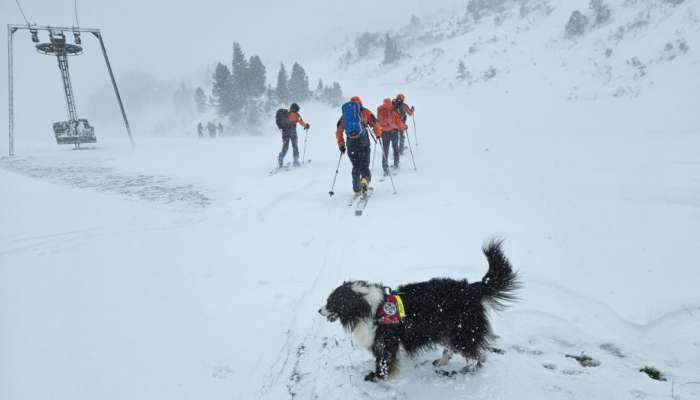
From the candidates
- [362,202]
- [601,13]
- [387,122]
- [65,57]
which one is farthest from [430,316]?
[601,13]

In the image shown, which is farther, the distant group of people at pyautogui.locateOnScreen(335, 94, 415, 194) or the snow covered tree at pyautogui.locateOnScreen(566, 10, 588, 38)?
the snow covered tree at pyautogui.locateOnScreen(566, 10, 588, 38)

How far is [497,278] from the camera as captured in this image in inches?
129

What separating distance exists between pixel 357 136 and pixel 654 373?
6.85 metres

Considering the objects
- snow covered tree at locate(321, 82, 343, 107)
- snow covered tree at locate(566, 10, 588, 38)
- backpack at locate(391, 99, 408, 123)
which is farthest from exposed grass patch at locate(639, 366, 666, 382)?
snow covered tree at locate(321, 82, 343, 107)

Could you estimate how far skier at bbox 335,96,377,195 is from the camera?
8.69m

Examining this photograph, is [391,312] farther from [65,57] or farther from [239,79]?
[239,79]

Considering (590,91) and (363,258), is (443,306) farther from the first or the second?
(590,91)

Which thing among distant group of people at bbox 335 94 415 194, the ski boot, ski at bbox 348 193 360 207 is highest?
distant group of people at bbox 335 94 415 194

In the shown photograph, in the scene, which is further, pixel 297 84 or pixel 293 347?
pixel 297 84

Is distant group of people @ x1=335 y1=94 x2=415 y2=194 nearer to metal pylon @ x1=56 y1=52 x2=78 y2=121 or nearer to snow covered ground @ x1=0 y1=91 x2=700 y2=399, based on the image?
snow covered ground @ x1=0 y1=91 x2=700 y2=399

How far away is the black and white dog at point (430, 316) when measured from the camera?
3275 mm

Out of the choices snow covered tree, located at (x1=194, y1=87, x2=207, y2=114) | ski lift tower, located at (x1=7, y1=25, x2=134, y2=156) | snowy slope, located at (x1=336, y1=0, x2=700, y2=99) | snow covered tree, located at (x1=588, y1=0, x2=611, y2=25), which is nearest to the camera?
snowy slope, located at (x1=336, y1=0, x2=700, y2=99)

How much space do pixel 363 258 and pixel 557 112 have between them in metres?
17.5

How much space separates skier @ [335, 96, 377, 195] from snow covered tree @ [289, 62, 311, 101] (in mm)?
47801
